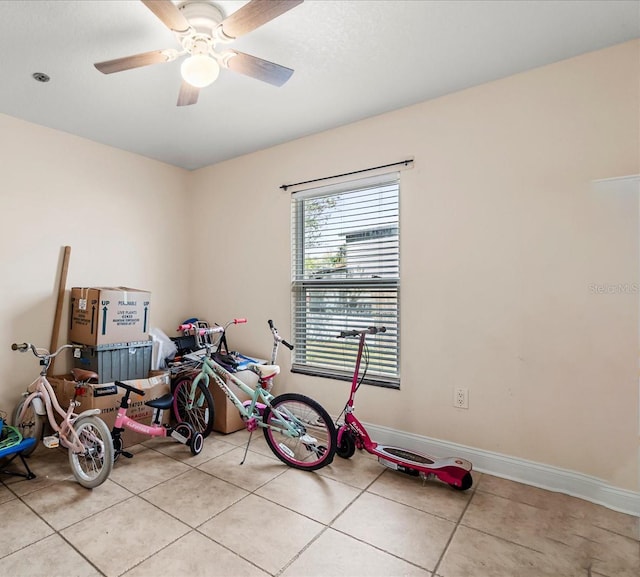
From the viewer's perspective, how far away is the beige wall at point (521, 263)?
2.03 m

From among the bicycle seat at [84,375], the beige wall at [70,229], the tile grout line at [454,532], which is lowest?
the tile grout line at [454,532]

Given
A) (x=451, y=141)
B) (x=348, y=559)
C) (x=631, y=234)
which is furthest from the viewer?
(x=451, y=141)

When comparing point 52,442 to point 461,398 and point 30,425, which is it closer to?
point 30,425

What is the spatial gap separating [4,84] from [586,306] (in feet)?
12.4

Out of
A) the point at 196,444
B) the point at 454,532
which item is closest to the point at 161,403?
the point at 196,444

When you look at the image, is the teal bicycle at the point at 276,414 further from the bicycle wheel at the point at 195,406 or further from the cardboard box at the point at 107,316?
the cardboard box at the point at 107,316

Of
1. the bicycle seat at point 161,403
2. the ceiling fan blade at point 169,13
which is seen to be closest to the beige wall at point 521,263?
the bicycle seat at point 161,403

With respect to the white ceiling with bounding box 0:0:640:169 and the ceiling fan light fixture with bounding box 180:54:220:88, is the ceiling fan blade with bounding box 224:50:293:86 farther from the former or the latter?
the white ceiling with bounding box 0:0:640:169

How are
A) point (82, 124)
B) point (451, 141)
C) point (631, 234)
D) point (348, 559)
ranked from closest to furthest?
point (348, 559) < point (631, 234) < point (451, 141) < point (82, 124)

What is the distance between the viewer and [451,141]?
2535mm

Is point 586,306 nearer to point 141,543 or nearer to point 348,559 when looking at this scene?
point 348,559

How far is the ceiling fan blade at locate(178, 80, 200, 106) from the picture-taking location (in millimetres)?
1972

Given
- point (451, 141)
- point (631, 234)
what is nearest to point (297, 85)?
point (451, 141)

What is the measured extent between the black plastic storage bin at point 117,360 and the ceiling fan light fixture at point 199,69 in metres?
2.06
